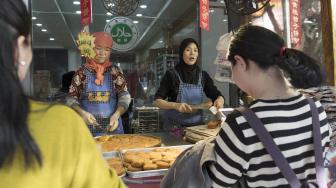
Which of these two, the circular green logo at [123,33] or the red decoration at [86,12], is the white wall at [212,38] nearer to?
the circular green logo at [123,33]

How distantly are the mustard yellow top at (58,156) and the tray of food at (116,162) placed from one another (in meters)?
0.83

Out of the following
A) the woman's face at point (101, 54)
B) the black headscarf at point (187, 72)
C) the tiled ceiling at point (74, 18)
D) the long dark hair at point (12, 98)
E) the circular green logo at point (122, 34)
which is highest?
the tiled ceiling at point (74, 18)

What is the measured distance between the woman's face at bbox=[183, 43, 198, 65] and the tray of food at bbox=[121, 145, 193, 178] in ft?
4.47

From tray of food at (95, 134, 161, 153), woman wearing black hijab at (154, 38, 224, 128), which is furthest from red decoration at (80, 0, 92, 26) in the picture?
tray of food at (95, 134, 161, 153)

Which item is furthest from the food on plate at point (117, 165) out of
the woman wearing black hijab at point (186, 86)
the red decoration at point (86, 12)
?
the red decoration at point (86, 12)

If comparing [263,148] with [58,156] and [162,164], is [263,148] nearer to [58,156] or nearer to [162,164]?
[162,164]

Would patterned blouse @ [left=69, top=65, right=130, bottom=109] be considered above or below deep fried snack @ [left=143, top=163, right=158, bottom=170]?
above

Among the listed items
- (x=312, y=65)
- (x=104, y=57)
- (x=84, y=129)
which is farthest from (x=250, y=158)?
(x=104, y=57)

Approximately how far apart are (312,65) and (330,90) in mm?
613

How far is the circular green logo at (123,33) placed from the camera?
5.59 metres

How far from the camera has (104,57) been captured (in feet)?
9.06

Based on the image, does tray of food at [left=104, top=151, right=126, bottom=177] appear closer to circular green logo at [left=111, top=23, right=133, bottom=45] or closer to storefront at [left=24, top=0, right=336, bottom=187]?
storefront at [left=24, top=0, right=336, bottom=187]

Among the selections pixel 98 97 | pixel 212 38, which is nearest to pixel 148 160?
pixel 98 97

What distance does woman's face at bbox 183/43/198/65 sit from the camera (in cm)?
307
